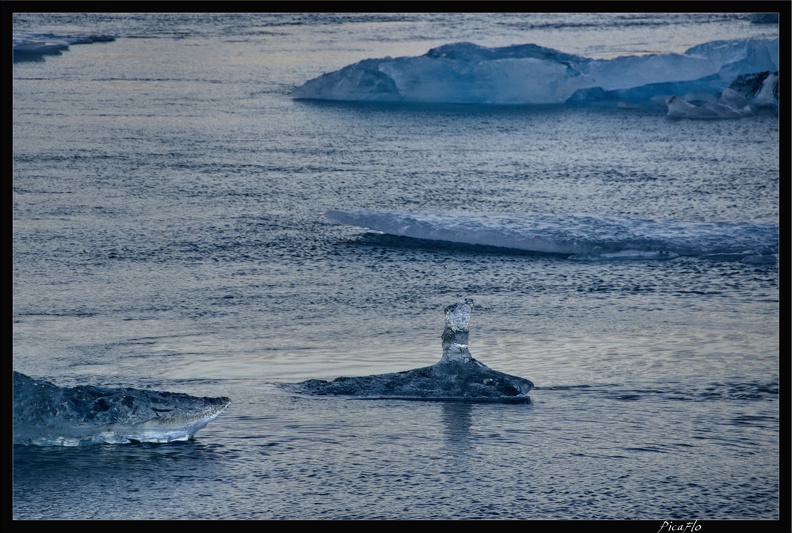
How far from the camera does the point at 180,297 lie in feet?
27.0

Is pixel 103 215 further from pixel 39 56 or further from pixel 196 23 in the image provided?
pixel 196 23

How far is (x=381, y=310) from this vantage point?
7957 mm

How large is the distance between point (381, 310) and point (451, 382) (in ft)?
6.45

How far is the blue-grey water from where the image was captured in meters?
4.98

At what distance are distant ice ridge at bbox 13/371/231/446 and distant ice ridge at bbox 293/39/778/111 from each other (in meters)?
13.8

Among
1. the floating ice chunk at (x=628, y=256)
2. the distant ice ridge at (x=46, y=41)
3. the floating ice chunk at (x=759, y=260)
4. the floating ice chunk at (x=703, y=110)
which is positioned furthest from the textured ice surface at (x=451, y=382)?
the distant ice ridge at (x=46, y=41)

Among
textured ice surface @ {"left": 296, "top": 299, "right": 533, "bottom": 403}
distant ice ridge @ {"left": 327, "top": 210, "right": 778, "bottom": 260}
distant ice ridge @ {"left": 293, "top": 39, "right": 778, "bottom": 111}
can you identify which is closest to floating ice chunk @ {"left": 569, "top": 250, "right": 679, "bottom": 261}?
distant ice ridge @ {"left": 327, "top": 210, "right": 778, "bottom": 260}

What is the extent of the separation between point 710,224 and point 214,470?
6.46 meters

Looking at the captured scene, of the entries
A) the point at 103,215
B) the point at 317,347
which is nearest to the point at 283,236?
the point at 103,215

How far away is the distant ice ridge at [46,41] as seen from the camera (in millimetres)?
24938

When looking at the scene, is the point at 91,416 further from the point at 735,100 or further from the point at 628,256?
the point at 735,100

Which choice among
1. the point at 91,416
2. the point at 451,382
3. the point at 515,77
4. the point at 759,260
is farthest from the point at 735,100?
the point at 91,416

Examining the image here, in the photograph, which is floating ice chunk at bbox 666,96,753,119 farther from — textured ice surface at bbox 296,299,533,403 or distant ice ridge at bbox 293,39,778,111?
textured ice surface at bbox 296,299,533,403

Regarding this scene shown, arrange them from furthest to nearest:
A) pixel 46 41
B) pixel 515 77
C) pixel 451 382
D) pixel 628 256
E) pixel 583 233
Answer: pixel 46 41 → pixel 515 77 → pixel 583 233 → pixel 628 256 → pixel 451 382
